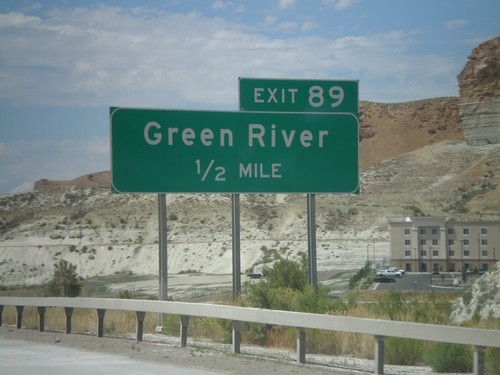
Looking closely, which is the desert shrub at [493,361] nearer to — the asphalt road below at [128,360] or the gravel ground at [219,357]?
the gravel ground at [219,357]

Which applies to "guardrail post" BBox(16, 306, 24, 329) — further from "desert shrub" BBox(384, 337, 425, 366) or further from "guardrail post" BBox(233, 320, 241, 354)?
"desert shrub" BBox(384, 337, 425, 366)

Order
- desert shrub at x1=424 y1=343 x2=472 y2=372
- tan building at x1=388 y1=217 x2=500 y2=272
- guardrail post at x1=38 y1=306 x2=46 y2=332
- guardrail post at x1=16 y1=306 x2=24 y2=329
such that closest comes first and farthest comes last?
desert shrub at x1=424 y1=343 x2=472 y2=372 < guardrail post at x1=38 y1=306 x2=46 y2=332 < guardrail post at x1=16 y1=306 x2=24 y2=329 < tan building at x1=388 y1=217 x2=500 y2=272

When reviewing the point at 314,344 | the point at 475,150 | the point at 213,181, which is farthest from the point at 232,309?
the point at 475,150

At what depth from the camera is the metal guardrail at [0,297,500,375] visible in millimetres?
10719

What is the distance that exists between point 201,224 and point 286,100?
5438cm

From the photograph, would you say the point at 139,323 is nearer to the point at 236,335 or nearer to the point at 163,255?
the point at 236,335

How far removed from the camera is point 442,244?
44875 mm

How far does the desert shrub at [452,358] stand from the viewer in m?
12.8

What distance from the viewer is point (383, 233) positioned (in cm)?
6619

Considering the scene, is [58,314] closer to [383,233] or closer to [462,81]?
[383,233]

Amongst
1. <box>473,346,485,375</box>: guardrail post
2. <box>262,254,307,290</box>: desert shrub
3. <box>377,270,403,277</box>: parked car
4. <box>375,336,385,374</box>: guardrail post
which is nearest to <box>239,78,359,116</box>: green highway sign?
<box>262,254,307,290</box>: desert shrub

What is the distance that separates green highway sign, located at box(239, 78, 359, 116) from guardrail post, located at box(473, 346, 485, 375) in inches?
457

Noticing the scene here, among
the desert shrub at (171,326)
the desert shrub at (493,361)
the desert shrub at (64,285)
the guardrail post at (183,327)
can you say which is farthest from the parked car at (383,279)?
the desert shrub at (493,361)

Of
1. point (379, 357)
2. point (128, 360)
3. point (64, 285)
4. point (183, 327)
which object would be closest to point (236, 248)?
point (183, 327)
